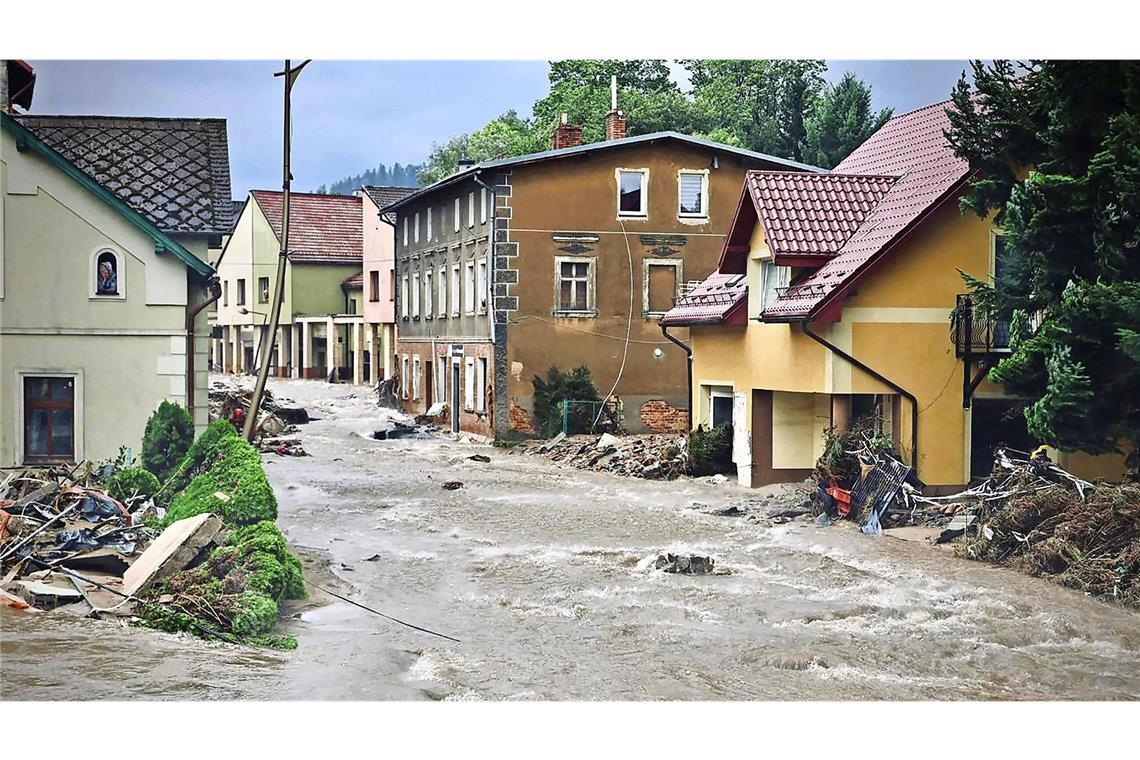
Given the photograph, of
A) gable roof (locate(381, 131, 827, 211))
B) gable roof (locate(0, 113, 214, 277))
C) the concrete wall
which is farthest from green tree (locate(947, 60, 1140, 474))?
the concrete wall

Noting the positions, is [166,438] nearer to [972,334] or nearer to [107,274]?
[107,274]

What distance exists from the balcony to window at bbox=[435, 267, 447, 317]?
8.06m

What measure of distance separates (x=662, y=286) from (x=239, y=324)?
937 cm

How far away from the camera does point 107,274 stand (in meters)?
9.49

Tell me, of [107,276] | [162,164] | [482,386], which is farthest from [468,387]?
[107,276]

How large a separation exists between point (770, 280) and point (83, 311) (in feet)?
25.3

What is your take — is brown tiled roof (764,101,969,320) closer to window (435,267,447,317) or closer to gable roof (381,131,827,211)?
gable roof (381,131,827,211)

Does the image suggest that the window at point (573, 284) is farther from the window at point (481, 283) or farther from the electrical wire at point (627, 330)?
the window at point (481, 283)

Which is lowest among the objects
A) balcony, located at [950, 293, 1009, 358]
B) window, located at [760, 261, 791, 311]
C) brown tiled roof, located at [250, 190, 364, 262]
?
balcony, located at [950, 293, 1009, 358]

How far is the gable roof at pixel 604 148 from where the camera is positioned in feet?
51.3

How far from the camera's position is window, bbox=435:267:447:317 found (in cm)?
1955

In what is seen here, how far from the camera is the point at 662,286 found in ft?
63.4

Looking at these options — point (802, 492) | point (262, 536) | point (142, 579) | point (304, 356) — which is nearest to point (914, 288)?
point (802, 492)

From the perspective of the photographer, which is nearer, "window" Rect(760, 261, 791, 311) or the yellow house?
the yellow house
